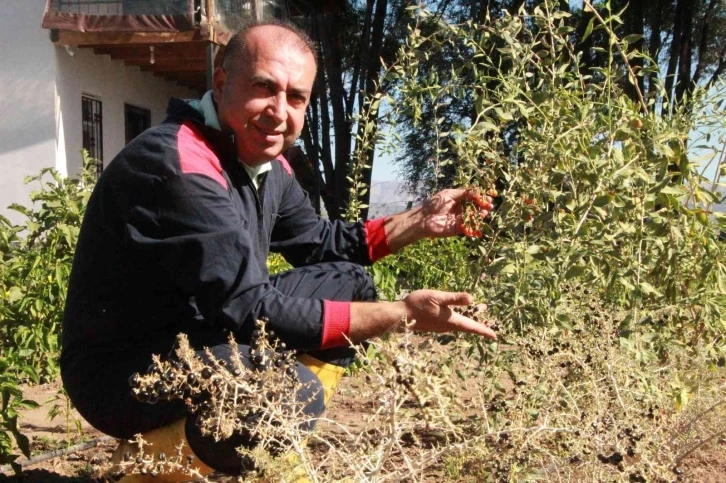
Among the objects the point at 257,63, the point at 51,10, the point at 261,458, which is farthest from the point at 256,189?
the point at 51,10

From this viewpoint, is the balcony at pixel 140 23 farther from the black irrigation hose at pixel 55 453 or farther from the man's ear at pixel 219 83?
the man's ear at pixel 219 83

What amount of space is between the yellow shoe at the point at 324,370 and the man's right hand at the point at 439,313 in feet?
1.60

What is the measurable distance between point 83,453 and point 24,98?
7.95 meters

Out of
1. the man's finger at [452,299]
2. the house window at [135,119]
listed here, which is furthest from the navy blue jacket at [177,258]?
the house window at [135,119]

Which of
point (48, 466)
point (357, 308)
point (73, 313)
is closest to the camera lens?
point (357, 308)

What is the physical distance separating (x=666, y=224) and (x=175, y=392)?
1.47 metres

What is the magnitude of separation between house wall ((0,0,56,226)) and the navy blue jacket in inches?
328

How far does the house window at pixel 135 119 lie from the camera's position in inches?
473

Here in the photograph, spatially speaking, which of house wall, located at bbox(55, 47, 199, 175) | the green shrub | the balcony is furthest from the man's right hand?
house wall, located at bbox(55, 47, 199, 175)

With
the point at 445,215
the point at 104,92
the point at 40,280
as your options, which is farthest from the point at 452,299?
the point at 104,92

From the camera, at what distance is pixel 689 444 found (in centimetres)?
260

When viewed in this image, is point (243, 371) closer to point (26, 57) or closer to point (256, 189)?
point (256, 189)

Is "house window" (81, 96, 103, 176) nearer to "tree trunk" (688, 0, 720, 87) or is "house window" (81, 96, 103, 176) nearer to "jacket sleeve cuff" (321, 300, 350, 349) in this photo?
"jacket sleeve cuff" (321, 300, 350, 349)

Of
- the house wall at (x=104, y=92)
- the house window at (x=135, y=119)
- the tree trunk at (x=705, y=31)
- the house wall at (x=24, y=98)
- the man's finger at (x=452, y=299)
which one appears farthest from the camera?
the tree trunk at (x=705, y=31)
